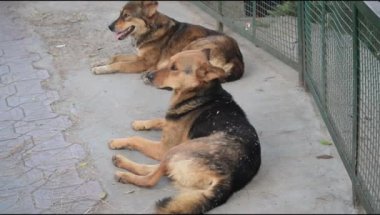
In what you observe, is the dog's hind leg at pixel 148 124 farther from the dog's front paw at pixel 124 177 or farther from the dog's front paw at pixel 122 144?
the dog's front paw at pixel 124 177

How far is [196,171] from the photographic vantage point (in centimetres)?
440

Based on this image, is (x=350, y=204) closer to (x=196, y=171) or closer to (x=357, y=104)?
(x=357, y=104)

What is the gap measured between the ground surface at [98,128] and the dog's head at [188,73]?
67cm

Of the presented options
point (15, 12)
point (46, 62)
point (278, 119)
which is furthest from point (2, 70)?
point (278, 119)

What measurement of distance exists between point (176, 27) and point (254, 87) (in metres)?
1.30

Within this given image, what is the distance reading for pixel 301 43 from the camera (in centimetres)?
674

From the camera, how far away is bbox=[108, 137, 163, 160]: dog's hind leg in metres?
5.18

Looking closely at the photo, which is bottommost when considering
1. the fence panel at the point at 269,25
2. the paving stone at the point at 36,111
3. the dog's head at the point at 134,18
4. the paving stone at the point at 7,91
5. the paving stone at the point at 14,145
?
the fence panel at the point at 269,25

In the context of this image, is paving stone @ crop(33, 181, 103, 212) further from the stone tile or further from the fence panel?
the fence panel

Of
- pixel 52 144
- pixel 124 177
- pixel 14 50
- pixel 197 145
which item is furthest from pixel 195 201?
pixel 14 50

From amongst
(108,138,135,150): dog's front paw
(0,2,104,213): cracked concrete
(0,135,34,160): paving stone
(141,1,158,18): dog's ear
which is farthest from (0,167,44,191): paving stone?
(141,1,158,18): dog's ear

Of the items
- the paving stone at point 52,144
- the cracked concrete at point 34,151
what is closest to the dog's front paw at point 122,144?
the cracked concrete at point 34,151

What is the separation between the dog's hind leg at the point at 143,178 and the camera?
181 inches

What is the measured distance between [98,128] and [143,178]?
1.25 m
